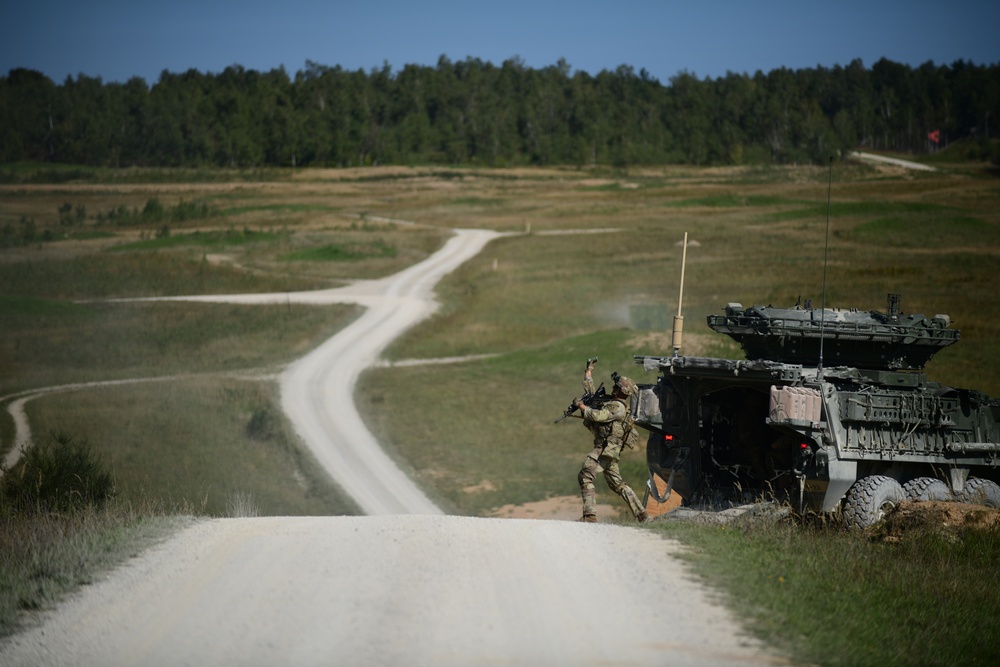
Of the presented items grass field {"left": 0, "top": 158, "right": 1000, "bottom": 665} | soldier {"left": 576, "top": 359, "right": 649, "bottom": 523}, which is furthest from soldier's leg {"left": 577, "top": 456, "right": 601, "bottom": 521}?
grass field {"left": 0, "top": 158, "right": 1000, "bottom": 665}

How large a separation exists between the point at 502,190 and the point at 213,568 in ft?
347

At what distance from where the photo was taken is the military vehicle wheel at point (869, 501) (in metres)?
14.3

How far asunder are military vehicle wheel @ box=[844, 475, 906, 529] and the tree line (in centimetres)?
9538

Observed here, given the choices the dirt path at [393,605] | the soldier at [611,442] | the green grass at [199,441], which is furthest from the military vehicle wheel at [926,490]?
the green grass at [199,441]

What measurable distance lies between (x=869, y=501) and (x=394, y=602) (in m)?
7.20

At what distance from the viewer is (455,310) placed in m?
54.8

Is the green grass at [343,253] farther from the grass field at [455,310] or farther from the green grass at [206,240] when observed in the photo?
the green grass at [206,240]

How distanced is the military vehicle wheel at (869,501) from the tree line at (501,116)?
9538cm

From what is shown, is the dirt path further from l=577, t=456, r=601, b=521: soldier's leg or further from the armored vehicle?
the armored vehicle

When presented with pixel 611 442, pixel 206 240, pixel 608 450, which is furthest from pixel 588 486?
pixel 206 240

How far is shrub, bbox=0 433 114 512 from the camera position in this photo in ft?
55.1

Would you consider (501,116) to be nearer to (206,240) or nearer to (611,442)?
(206,240)

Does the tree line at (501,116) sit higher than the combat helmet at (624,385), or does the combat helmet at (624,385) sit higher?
the tree line at (501,116)

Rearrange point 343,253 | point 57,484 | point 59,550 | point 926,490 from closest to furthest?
point 59,550
point 926,490
point 57,484
point 343,253
